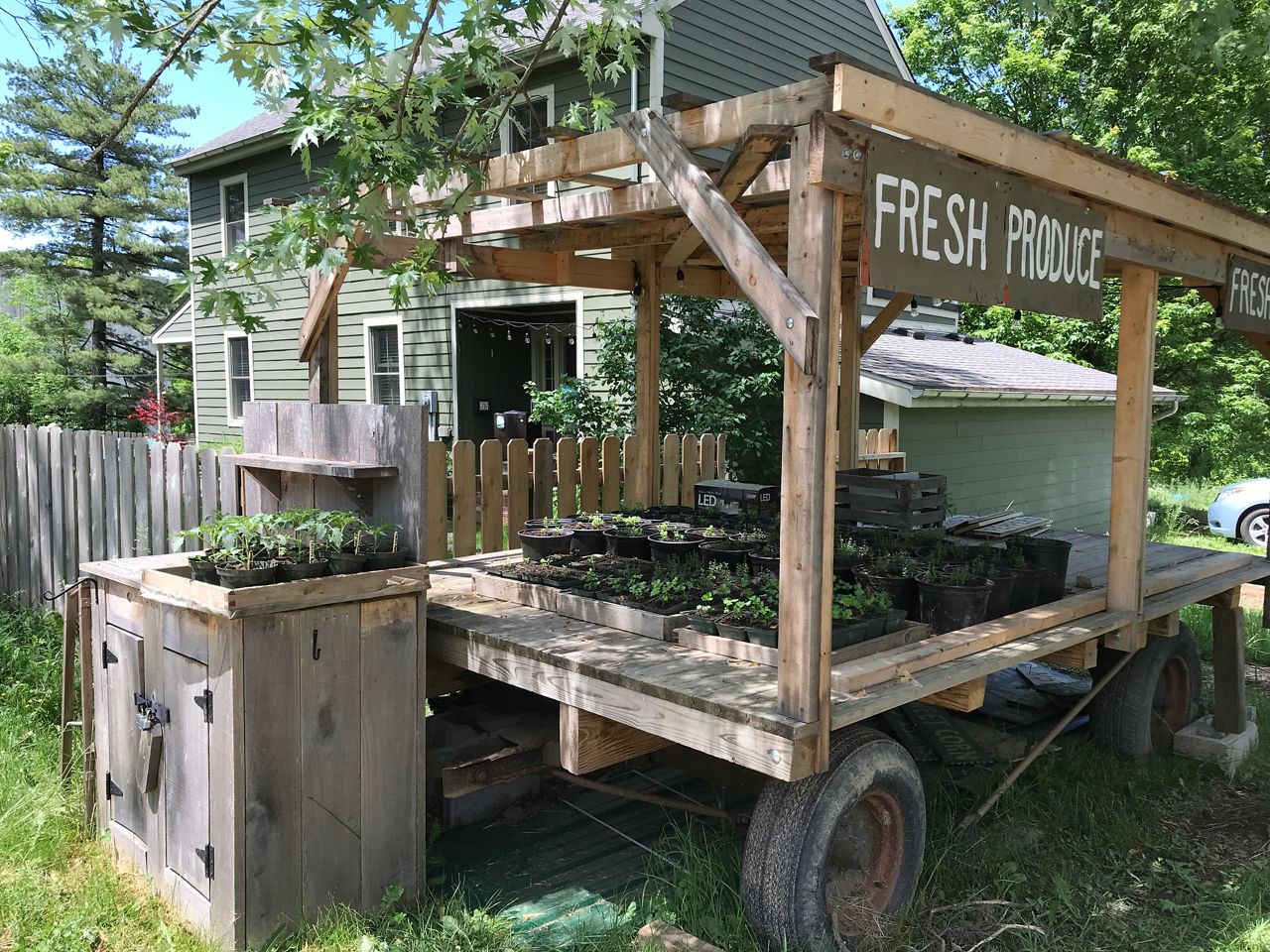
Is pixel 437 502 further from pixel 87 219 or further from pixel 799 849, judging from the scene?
pixel 87 219

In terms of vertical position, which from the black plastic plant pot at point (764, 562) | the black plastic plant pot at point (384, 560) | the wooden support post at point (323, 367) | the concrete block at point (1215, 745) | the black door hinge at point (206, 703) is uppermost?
the wooden support post at point (323, 367)

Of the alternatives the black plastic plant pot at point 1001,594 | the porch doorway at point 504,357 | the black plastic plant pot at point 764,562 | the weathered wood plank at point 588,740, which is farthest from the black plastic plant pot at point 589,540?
the porch doorway at point 504,357

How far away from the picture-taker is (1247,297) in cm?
544

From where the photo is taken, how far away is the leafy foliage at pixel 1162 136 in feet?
61.2

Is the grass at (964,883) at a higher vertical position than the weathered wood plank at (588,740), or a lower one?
lower

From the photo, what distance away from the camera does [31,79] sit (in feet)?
71.2

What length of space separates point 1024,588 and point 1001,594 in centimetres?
25

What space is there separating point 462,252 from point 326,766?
310cm

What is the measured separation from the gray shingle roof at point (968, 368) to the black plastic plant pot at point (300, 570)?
8.04 metres

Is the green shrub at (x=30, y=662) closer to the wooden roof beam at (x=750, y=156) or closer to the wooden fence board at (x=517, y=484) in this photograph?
the wooden fence board at (x=517, y=484)

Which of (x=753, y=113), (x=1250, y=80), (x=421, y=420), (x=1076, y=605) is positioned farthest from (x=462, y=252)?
(x=1250, y=80)

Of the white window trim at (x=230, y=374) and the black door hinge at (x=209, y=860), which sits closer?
the black door hinge at (x=209, y=860)

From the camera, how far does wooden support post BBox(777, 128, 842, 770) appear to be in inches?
109

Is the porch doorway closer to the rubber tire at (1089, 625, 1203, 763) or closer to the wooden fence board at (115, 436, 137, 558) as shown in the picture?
the wooden fence board at (115, 436, 137, 558)
